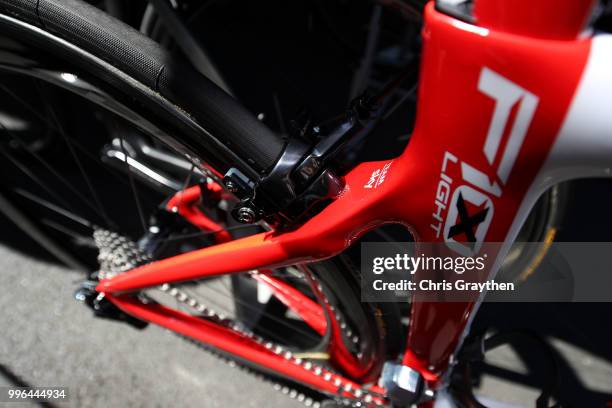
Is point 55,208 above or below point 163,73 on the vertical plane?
below

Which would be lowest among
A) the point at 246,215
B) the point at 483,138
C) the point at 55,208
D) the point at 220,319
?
the point at 55,208

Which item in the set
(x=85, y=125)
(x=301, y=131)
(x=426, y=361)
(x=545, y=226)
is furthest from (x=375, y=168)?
(x=85, y=125)

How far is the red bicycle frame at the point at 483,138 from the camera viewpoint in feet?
1.31

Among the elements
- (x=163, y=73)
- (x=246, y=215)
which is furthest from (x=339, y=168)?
(x=163, y=73)

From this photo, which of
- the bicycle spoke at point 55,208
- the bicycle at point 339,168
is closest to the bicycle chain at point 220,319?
the bicycle at point 339,168

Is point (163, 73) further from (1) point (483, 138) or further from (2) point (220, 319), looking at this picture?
(2) point (220, 319)

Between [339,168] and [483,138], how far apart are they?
0.22 metres

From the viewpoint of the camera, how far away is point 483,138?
0.47m

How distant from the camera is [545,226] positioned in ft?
3.61

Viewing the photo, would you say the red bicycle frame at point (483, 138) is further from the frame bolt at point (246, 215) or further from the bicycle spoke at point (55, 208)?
the bicycle spoke at point (55, 208)

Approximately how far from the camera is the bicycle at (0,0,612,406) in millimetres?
417

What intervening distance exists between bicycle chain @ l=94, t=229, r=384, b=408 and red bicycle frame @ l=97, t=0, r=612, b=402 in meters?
0.27

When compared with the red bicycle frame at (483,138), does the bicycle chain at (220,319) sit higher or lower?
lower

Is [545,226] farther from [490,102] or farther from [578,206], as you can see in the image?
[490,102]
